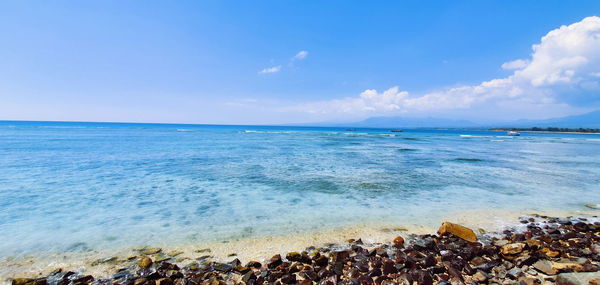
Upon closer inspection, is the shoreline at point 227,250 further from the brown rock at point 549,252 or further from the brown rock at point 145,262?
the brown rock at point 549,252

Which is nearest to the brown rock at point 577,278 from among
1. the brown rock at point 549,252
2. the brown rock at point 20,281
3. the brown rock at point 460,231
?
the brown rock at point 549,252

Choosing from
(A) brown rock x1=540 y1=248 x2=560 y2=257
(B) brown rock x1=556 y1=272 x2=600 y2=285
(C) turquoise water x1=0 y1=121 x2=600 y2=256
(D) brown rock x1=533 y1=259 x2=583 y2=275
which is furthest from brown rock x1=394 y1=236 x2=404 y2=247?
(A) brown rock x1=540 y1=248 x2=560 y2=257

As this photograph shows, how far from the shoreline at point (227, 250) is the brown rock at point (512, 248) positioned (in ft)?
5.50

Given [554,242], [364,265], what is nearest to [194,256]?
[364,265]

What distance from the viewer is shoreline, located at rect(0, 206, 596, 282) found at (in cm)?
493

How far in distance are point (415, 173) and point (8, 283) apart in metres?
16.3

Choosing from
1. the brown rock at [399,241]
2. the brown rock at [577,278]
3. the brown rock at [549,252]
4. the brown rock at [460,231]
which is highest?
the brown rock at [577,278]

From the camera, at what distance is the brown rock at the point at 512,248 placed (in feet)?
16.3

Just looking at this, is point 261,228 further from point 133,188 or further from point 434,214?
point 133,188

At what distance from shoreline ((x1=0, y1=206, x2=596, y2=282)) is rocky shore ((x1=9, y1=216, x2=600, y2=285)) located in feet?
0.49

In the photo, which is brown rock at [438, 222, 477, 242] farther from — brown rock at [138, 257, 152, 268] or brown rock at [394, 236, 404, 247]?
brown rock at [138, 257, 152, 268]

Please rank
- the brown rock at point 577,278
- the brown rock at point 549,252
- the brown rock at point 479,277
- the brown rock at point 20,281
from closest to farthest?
the brown rock at point 577,278, the brown rock at point 479,277, the brown rock at point 20,281, the brown rock at point 549,252

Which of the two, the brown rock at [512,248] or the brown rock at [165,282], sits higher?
the brown rock at [512,248]

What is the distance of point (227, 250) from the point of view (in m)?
5.70
